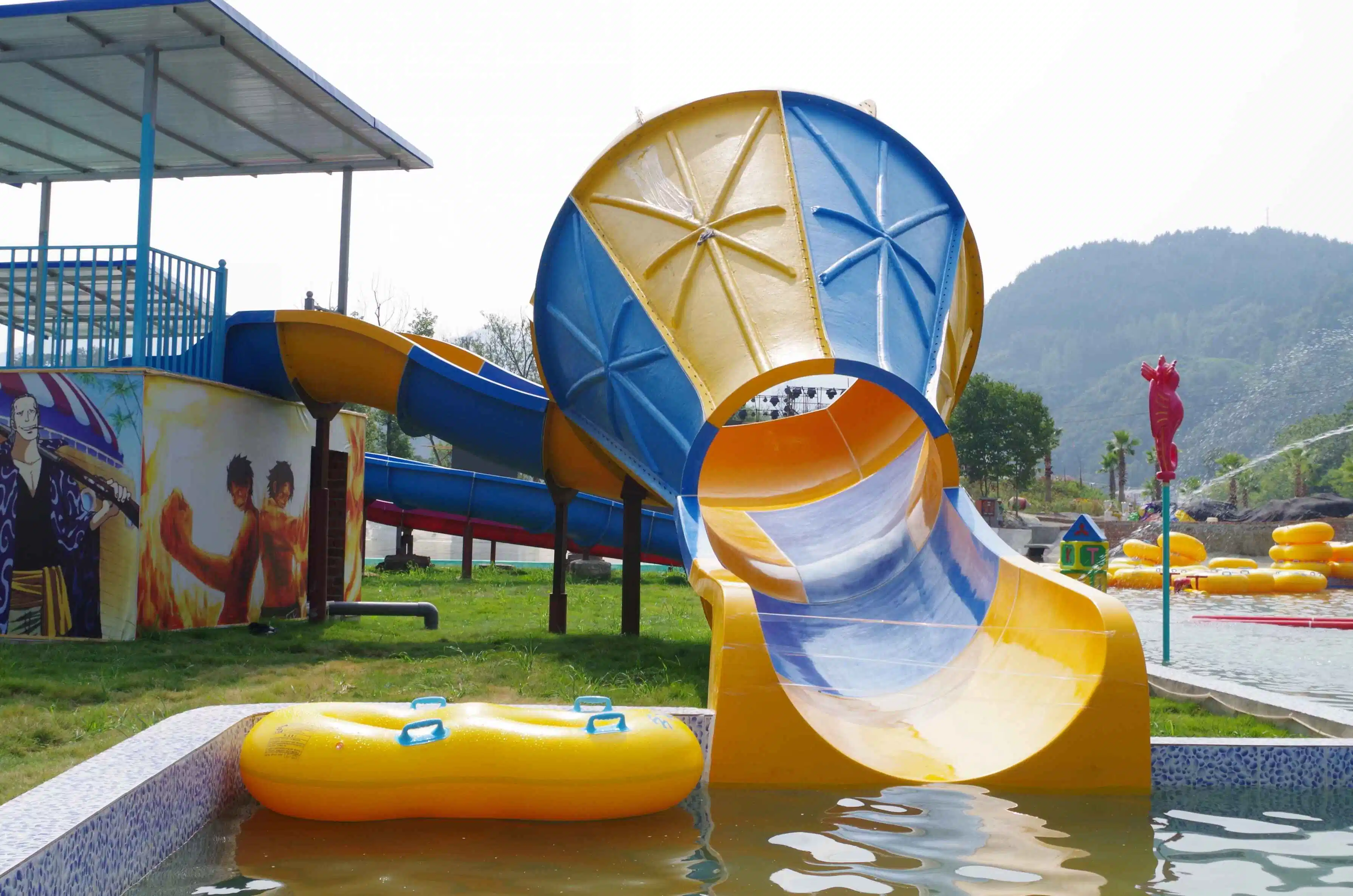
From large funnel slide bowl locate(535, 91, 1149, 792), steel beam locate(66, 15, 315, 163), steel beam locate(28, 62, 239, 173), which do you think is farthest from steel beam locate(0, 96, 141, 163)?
large funnel slide bowl locate(535, 91, 1149, 792)

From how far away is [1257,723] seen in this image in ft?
19.7

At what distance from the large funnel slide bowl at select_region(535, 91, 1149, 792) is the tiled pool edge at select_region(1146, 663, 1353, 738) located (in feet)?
2.53

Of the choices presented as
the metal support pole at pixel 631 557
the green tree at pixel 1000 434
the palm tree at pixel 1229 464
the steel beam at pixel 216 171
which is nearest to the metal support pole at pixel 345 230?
the steel beam at pixel 216 171

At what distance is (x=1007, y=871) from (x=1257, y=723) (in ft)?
10.3

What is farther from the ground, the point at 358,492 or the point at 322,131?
the point at 322,131

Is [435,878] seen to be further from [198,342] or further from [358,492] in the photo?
[358,492]

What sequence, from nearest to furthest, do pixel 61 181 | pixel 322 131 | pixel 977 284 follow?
pixel 977 284 < pixel 322 131 < pixel 61 181

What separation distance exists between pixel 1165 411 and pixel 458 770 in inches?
253

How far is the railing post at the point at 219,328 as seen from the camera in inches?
387

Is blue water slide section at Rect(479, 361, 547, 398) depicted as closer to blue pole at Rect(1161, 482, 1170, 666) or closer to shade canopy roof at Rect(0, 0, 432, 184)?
shade canopy roof at Rect(0, 0, 432, 184)

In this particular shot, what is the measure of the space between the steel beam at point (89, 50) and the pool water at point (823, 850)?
22.5 feet

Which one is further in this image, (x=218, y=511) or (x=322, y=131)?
(x=322, y=131)

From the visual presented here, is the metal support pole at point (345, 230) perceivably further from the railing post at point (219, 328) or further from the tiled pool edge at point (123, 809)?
the tiled pool edge at point (123, 809)

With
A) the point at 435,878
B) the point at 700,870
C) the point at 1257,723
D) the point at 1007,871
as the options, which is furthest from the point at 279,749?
the point at 1257,723
